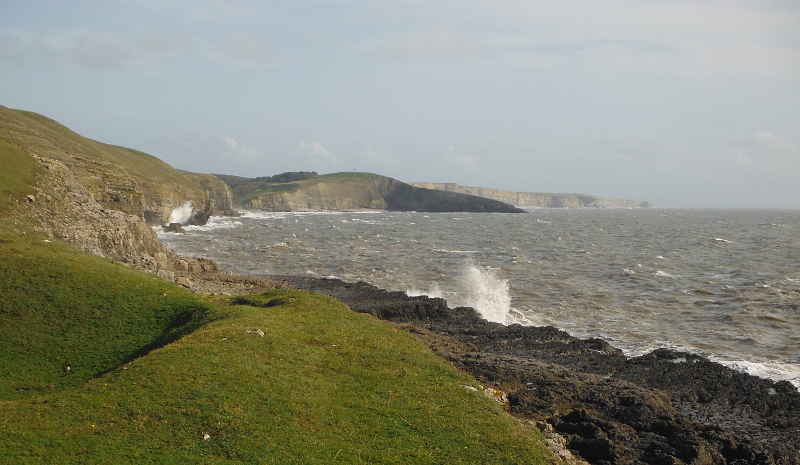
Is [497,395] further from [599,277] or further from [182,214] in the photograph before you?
[182,214]

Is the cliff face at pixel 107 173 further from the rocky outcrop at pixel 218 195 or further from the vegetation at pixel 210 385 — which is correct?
the vegetation at pixel 210 385

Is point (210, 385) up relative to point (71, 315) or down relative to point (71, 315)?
down

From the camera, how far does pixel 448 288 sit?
46406mm

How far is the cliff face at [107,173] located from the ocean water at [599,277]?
9968mm

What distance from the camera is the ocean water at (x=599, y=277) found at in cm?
3222

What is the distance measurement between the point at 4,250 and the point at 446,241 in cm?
6607

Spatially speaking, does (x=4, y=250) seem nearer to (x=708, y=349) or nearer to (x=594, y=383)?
(x=594, y=383)

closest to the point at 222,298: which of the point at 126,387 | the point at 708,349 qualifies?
the point at 126,387

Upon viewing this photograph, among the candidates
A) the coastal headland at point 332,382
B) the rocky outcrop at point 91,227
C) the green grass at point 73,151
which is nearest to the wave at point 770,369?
the coastal headland at point 332,382

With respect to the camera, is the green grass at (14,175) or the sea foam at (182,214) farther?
the sea foam at (182,214)

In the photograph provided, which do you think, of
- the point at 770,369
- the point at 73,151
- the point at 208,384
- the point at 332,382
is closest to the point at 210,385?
the point at 208,384

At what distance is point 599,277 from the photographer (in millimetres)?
52438

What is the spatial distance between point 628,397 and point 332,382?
34.7 ft

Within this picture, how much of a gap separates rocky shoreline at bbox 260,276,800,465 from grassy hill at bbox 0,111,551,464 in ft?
7.46
